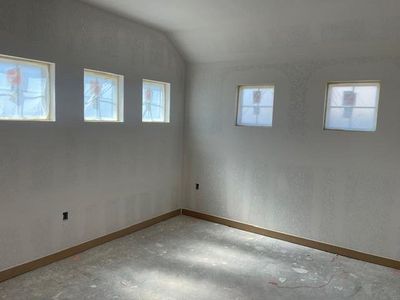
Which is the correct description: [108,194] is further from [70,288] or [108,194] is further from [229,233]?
[229,233]

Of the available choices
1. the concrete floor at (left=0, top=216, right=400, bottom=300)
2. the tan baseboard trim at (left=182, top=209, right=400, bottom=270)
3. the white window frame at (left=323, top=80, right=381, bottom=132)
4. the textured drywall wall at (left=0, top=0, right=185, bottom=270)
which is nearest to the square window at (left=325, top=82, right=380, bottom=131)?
the white window frame at (left=323, top=80, right=381, bottom=132)

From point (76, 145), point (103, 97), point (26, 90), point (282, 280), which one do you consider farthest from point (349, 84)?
point (26, 90)

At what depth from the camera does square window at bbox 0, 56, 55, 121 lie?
9.22ft

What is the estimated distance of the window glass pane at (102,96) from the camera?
3.47m

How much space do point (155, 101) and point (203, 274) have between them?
237 cm

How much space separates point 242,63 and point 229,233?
2277 millimetres

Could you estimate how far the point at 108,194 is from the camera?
3.78 m

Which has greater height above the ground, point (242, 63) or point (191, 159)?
point (242, 63)

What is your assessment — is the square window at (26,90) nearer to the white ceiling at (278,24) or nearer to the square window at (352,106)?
the white ceiling at (278,24)

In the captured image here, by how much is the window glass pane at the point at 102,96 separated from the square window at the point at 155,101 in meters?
0.45

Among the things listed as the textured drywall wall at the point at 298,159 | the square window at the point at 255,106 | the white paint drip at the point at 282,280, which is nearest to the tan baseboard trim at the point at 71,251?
the textured drywall wall at the point at 298,159

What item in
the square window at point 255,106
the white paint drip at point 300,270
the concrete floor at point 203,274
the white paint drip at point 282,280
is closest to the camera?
the concrete floor at point 203,274

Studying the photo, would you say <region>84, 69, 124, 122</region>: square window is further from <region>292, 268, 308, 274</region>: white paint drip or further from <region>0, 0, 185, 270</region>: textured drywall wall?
<region>292, 268, 308, 274</region>: white paint drip

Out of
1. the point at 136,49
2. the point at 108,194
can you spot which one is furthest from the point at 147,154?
the point at 136,49
